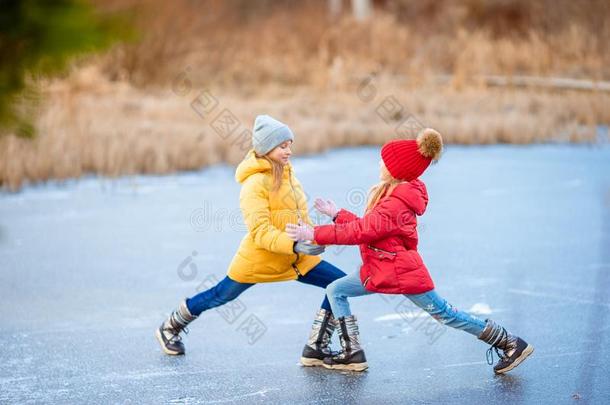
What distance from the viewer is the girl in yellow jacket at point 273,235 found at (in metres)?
4.99

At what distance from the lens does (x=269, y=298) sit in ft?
22.5

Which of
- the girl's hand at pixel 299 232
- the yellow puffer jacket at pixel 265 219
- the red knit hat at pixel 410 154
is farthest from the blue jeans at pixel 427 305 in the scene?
the red knit hat at pixel 410 154

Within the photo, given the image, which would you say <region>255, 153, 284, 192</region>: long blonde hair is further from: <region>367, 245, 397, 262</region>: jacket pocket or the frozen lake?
the frozen lake

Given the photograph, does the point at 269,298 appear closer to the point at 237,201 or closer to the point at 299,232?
the point at 299,232

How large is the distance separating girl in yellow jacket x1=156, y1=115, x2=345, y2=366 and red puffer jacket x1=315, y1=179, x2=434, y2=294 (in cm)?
20

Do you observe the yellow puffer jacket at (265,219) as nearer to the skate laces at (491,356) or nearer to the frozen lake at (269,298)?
the frozen lake at (269,298)

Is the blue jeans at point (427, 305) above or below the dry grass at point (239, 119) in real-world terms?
below

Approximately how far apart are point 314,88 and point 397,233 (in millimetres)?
15248

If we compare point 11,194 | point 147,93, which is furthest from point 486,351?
point 147,93

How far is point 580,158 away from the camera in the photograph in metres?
13.1

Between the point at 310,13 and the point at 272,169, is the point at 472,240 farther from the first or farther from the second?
the point at 310,13

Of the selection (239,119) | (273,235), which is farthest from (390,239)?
(239,119)

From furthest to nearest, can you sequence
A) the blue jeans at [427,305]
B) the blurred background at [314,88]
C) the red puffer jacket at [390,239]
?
1. the blurred background at [314,88]
2. the blue jeans at [427,305]
3. the red puffer jacket at [390,239]

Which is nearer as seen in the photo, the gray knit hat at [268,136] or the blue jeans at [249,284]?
the gray knit hat at [268,136]
